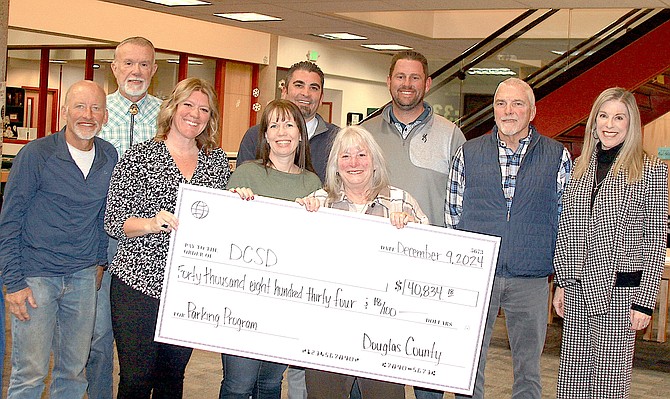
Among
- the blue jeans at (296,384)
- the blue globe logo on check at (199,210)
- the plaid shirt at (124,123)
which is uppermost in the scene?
the plaid shirt at (124,123)

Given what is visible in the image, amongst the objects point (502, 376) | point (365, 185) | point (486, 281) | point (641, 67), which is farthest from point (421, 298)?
point (641, 67)

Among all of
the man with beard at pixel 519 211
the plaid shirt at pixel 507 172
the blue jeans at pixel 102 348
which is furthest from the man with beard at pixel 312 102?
the blue jeans at pixel 102 348

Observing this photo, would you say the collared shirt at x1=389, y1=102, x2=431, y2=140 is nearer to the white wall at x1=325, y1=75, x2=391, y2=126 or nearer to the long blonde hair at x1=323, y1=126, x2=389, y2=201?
the long blonde hair at x1=323, y1=126, x2=389, y2=201

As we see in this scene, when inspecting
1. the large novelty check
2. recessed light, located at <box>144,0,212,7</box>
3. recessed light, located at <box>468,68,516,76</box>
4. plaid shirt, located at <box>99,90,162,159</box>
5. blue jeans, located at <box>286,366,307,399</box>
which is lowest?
blue jeans, located at <box>286,366,307,399</box>

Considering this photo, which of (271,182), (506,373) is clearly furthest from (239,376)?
(506,373)

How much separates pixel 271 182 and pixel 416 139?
3.23 feet

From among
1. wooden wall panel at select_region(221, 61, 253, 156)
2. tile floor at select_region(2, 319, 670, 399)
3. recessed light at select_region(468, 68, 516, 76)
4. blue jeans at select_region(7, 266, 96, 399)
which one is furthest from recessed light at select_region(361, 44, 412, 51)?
blue jeans at select_region(7, 266, 96, 399)

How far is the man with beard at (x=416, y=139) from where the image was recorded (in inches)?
168

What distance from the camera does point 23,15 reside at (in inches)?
488

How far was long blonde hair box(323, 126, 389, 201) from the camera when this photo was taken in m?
3.52

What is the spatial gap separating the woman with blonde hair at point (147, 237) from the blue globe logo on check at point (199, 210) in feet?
0.32

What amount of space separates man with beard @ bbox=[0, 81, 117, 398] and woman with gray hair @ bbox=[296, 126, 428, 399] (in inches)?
38.2

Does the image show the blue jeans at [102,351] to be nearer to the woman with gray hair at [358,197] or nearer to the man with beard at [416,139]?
the woman with gray hair at [358,197]

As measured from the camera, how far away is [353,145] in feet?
11.5
